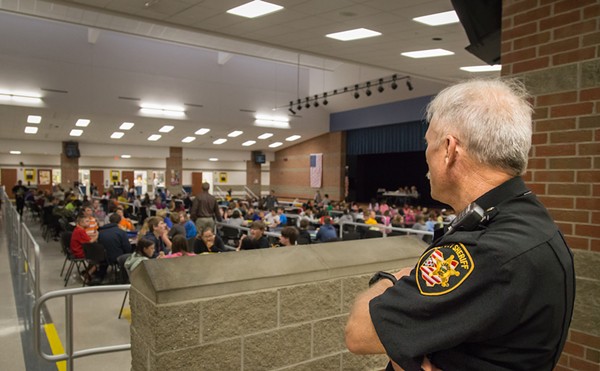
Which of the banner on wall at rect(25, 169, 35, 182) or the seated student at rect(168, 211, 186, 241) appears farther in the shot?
the banner on wall at rect(25, 169, 35, 182)

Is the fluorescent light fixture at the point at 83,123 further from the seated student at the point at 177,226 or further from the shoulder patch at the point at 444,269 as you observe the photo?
the shoulder patch at the point at 444,269

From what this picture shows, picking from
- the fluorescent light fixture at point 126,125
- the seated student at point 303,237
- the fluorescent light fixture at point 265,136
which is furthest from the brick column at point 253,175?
the seated student at point 303,237

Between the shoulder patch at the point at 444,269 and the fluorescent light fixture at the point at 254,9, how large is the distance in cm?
704

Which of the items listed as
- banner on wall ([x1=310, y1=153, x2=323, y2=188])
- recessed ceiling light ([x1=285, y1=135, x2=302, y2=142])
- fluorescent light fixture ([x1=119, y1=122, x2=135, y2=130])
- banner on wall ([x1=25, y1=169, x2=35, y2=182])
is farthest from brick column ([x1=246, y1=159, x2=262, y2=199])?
banner on wall ([x1=25, y1=169, x2=35, y2=182])

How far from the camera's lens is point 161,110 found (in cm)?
1927

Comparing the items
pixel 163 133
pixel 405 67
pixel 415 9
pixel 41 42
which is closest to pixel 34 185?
pixel 163 133

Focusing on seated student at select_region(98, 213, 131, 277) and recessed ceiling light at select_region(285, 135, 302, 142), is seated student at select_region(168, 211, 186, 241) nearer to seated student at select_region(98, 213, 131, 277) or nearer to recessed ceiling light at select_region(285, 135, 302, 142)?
seated student at select_region(98, 213, 131, 277)

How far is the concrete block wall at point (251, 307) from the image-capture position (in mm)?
1767

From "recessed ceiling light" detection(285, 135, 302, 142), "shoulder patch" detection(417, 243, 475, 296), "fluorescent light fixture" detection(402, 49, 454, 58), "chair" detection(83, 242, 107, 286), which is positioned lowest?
"chair" detection(83, 242, 107, 286)

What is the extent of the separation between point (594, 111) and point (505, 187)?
1.91 m

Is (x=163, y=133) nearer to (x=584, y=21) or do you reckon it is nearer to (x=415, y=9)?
(x=415, y=9)

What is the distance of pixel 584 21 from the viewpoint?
2.54 m

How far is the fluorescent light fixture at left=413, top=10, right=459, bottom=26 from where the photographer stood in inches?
302

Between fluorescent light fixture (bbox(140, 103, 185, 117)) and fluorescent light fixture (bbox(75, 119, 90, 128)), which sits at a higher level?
fluorescent light fixture (bbox(140, 103, 185, 117))
